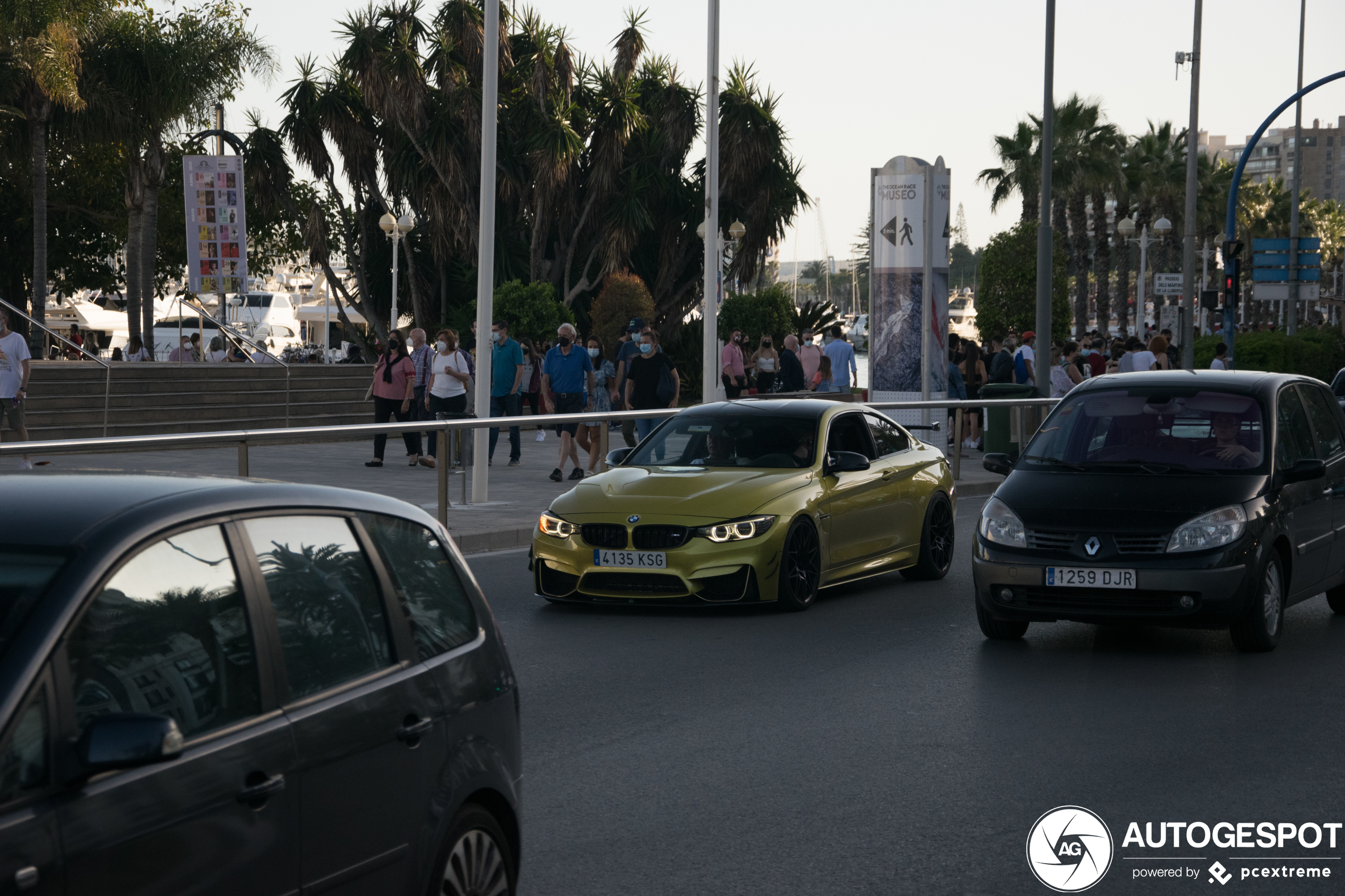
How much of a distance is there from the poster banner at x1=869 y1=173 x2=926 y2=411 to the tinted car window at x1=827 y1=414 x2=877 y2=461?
14.4m

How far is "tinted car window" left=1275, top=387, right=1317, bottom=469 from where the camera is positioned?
9.65m

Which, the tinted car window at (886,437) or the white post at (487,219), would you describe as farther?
the white post at (487,219)

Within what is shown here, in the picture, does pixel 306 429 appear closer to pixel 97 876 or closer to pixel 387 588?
pixel 387 588

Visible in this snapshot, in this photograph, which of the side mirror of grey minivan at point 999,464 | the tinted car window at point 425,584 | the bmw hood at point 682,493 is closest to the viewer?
the tinted car window at point 425,584

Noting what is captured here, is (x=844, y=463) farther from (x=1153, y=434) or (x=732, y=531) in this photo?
(x=1153, y=434)

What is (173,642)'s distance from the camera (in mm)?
3225

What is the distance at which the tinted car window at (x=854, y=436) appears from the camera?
12.0m

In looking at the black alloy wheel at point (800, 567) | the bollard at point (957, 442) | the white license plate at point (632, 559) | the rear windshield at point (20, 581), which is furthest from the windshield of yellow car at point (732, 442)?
the bollard at point (957, 442)

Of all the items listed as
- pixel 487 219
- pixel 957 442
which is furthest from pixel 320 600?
pixel 957 442

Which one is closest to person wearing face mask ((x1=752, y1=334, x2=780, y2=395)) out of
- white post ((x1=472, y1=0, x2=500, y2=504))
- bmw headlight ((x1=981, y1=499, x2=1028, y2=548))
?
white post ((x1=472, y1=0, x2=500, y2=504))

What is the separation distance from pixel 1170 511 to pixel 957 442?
36.7 feet

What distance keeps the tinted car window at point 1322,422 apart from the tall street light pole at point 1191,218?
81.8 ft

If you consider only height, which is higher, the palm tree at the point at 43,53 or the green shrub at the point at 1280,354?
the palm tree at the point at 43,53

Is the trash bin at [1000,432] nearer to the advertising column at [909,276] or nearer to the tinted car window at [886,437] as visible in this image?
the advertising column at [909,276]
